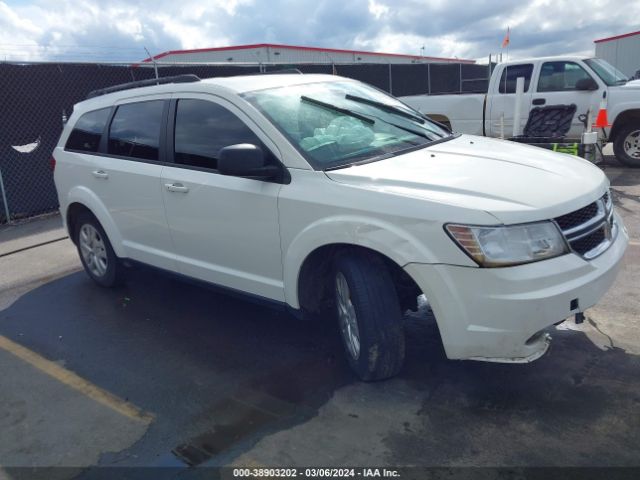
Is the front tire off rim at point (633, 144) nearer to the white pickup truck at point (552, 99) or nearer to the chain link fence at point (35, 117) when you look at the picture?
the white pickup truck at point (552, 99)

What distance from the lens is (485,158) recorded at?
368 cm

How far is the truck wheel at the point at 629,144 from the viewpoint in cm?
987

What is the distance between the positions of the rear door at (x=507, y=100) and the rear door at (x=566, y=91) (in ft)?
0.63

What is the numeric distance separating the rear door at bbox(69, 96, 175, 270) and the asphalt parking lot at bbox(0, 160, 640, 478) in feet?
2.11

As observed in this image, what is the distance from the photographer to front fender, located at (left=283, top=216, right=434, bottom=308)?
308 centimetres

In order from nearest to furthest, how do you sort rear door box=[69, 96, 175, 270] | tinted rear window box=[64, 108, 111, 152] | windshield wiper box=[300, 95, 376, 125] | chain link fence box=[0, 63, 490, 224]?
windshield wiper box=[300, 95, 376, 125], rear door box=[69, 96, 175, 270], tinted rear window box=[64, 108, 111, 152], chain link fence box=[0, 63, 490, 224]

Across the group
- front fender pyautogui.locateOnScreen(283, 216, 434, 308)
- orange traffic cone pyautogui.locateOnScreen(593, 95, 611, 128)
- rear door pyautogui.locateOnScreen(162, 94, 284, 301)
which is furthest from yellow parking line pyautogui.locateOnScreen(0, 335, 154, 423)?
orange traffic cone pyautogui.locateOnScreen(593, 95, 611, 128)

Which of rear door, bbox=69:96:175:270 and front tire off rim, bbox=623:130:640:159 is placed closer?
rear door, bbox=69:96:175:270

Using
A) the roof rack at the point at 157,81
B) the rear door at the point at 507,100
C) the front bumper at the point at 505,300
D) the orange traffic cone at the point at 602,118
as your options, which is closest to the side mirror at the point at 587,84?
the orange traffic cone at the point at 602,118

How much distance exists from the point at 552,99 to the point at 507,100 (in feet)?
2.50

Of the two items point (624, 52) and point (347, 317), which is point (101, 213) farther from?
point (624, 52)

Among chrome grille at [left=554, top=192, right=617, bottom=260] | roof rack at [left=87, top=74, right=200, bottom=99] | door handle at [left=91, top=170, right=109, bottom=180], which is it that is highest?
roof rack at [left=87, top=74, right=200, bottom=99]

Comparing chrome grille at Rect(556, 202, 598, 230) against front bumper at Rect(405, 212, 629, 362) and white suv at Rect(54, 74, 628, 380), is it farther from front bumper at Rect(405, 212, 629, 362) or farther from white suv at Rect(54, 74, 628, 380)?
front bumper at Rect(405, 212, 629, 362)

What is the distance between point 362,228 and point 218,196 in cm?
121
